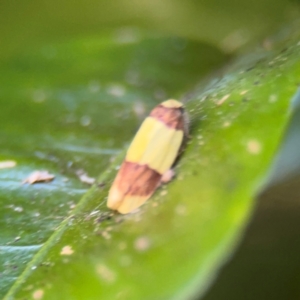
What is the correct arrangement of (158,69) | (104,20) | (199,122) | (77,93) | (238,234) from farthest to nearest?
1. (104,20)
2. (158,69)
3. (77,93)
4. (199,122)
5. (238,234)

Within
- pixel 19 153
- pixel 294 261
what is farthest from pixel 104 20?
pixel 294 261

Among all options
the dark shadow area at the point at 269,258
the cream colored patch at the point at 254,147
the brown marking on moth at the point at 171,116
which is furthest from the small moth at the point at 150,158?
the dark shadow area at the point at 269,258

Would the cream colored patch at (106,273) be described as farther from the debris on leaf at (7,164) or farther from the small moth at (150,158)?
the debris on leaf at (7,164)

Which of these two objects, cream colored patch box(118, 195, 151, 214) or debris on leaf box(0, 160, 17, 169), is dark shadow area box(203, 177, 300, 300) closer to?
cream colored patch box(118, 195, 151, 214)

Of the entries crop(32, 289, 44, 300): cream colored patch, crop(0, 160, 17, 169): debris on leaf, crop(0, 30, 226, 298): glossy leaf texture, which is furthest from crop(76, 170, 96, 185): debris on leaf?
crop(32, 289, 44, 300): cream colored patch

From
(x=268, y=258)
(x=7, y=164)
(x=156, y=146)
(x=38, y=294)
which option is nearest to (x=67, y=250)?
(x=38, y=294)

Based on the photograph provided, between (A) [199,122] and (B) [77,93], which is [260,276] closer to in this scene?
(A) [199,122]

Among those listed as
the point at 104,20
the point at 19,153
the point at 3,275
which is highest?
the point at 104,20

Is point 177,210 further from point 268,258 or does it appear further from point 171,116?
point 268,258
